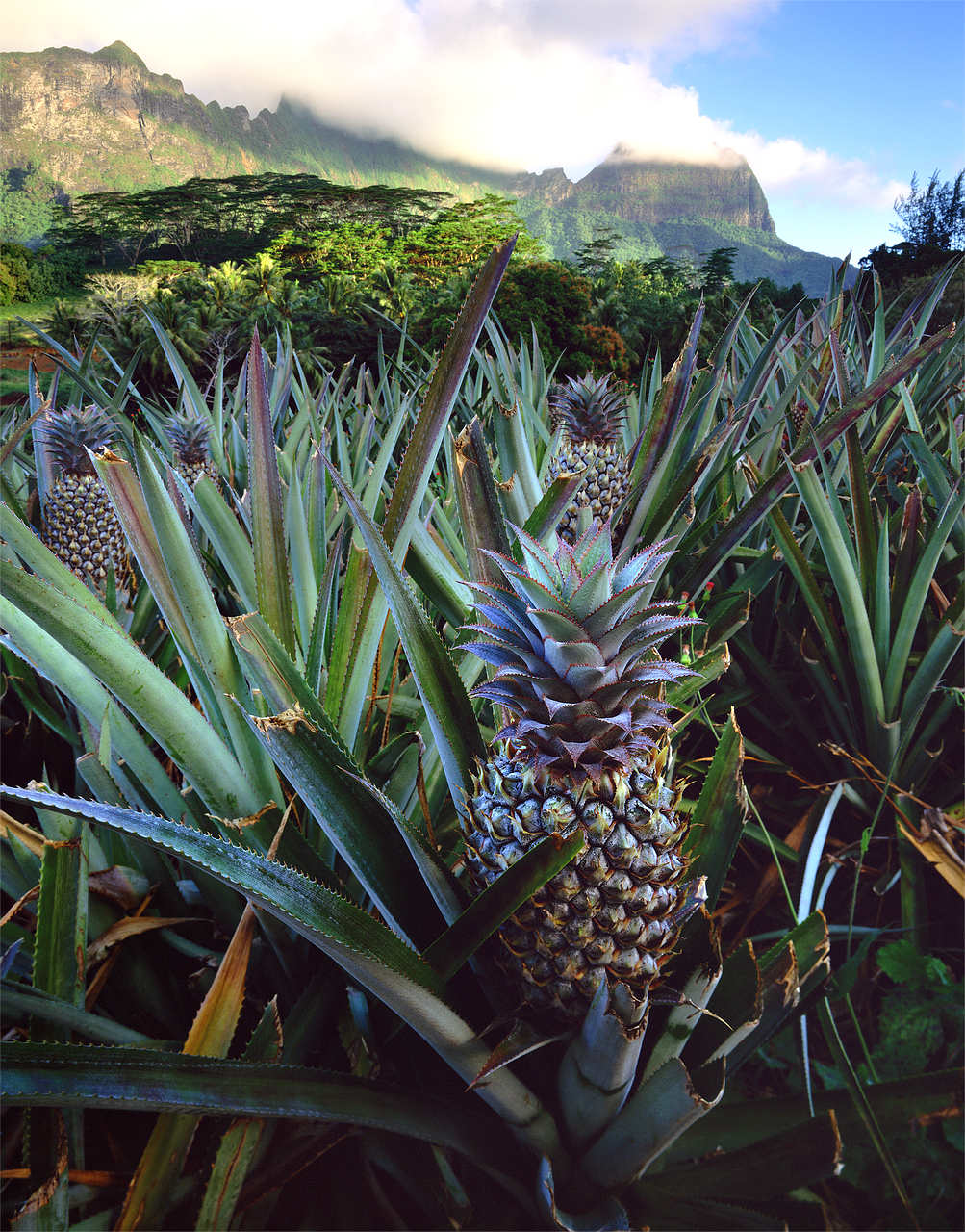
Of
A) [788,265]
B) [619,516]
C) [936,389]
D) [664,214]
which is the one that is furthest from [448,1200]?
[664,214]

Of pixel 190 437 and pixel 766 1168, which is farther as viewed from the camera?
pixel 190 437

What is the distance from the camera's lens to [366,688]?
0.85m

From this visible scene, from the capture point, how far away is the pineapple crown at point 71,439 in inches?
68.6

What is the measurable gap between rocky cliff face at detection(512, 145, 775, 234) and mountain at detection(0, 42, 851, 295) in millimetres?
349

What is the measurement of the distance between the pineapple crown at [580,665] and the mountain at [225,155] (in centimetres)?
1700

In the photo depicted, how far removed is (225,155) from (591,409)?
143 ft

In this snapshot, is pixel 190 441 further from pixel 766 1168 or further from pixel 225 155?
pixel 225 155

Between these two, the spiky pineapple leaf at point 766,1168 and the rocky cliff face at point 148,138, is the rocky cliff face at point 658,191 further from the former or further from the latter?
the spiky pineapple leaf at point 766,1168

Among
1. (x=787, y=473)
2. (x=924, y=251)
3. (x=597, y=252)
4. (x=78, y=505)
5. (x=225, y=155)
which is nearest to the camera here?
Result: (x=787, y=473)

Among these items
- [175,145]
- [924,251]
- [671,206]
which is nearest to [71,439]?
[924,251]

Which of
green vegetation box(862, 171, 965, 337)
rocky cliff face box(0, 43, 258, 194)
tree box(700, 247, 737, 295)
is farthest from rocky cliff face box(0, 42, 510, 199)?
green vegetation box(862, 171, 965, 337)

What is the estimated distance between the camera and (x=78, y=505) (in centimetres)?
172

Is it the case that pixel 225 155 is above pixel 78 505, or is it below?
above

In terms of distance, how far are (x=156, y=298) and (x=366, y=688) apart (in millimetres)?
15890
